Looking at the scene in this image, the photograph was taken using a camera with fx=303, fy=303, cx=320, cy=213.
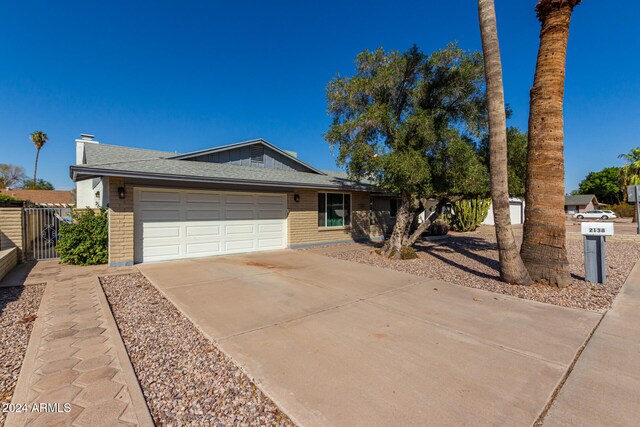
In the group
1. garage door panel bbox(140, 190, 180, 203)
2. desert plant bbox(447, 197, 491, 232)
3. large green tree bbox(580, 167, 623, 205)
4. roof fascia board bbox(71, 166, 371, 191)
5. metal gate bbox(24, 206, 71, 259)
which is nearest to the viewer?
roof fascia board bbox(71, 166, 371, 191)

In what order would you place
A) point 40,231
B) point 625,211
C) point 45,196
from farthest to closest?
1. point 625,211
2. point 45,196
3. point 40,231

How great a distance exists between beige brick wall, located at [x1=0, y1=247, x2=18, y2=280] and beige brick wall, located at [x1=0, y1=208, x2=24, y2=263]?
0.91ft

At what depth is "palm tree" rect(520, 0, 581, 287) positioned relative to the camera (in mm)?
5961

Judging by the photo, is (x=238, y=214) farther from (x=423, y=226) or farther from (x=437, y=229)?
(x=437, y=229)

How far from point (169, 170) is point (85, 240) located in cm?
293

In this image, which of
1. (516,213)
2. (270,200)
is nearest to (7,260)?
(270,200)

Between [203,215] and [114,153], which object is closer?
[203,215]

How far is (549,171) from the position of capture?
6.05 m

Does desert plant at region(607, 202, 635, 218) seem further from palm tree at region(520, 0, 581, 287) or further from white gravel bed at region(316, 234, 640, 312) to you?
palm tree at region(520, 0, 581, 287)

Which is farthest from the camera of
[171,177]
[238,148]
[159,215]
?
[238,148]

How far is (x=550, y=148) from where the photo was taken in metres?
6.04

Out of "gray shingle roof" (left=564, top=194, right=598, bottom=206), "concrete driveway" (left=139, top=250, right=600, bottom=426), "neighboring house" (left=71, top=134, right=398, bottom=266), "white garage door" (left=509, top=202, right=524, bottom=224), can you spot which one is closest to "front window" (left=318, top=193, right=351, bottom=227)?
"neighboring house" (left=71, top=134, right=398, bottom=266)

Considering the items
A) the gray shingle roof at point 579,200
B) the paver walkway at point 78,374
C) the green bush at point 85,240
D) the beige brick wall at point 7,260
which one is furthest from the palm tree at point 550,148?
the gray shingle roof at point 579,200

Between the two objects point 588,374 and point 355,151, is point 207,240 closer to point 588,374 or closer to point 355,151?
point 355,151
